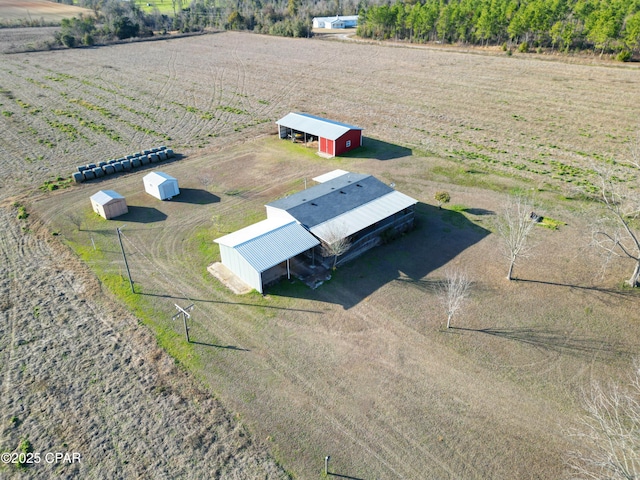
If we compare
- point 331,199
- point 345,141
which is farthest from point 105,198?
point 345,141

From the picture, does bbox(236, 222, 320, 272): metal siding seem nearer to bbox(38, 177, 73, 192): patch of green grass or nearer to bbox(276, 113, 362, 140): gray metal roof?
bbox(276, 113, 362, 140): gray metal roof

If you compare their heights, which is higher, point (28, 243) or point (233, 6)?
point (233, 6)

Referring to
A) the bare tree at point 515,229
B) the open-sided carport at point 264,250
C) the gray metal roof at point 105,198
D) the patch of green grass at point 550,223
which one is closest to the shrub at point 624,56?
the bare tree at point 515,229

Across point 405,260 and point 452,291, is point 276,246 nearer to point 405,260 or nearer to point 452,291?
point 405,260

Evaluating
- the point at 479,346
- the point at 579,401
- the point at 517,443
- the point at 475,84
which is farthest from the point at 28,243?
the point at 475,84

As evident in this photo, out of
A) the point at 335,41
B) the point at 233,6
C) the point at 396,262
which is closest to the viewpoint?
the point at 396,262

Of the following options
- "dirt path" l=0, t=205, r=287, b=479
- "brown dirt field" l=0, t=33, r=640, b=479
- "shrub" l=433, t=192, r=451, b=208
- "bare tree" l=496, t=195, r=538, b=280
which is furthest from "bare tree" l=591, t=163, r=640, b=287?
"dirt path" l=0, t=205, r=287, b=479

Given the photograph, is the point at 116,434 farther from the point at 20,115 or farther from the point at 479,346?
the point at 20,115

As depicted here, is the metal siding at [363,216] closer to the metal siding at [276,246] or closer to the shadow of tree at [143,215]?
the metal siding at [276,246]
